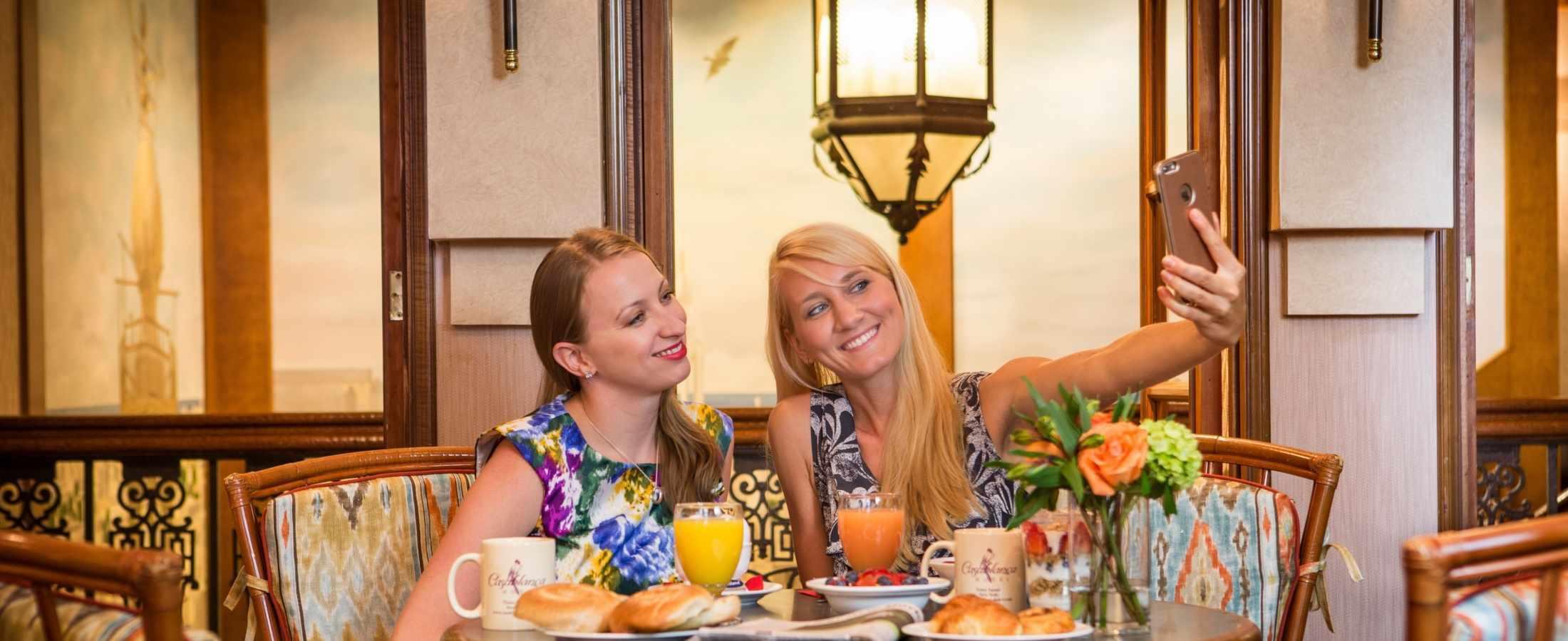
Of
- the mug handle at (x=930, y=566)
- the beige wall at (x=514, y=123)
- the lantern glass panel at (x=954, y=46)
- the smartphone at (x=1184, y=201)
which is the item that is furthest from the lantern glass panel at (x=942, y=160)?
the mug handle at (x=930, y=566)

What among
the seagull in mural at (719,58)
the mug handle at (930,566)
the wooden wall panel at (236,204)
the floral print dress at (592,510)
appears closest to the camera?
the mug handle at (930,566)

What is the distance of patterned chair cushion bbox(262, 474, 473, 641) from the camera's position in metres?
1.94

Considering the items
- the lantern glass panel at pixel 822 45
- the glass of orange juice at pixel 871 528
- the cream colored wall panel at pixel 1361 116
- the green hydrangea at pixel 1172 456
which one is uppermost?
the lantern glass panel at pixel 822 45

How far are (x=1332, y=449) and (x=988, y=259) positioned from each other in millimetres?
2983

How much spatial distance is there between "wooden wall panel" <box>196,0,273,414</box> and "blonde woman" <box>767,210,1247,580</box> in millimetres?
4076

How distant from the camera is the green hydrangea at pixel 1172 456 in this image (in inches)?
55.2

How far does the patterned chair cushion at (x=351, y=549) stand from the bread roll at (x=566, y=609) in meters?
0.63

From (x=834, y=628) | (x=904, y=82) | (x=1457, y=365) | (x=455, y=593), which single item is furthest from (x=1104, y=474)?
(x=904, y=82)

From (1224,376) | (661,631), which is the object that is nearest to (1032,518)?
(661,631)

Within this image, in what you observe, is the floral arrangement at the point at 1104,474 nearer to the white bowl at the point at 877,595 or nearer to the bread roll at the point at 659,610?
the white bowl at the point at 877,595

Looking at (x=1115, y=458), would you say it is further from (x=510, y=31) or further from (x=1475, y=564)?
(x=510, y=31)

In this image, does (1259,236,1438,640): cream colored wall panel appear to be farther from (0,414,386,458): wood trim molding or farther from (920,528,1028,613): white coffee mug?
(0,414,386,458): wood trim molding

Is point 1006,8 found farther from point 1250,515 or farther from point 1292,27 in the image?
point 1250,515

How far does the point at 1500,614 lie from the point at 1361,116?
198 centimetres
